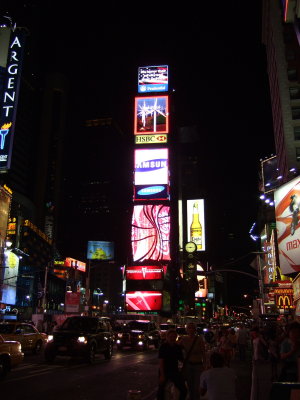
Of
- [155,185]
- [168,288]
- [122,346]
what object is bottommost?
[122,346]

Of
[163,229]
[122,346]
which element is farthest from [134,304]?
[122,346]

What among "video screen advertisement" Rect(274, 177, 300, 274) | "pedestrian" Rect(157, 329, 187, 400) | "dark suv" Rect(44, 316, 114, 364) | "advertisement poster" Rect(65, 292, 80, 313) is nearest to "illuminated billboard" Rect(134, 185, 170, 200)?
"advertisement poster" Rect(65, 292, 80, 313)

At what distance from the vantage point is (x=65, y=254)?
7175 inches

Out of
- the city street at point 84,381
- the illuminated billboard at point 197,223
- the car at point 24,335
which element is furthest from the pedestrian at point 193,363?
the illuminated billboard at point 197,223

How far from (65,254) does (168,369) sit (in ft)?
588

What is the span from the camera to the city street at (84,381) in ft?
35.8

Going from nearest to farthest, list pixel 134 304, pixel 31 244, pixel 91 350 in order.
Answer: pixel 91 350
pixel 134 304
pixel 31 244

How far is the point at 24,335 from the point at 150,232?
54.4m

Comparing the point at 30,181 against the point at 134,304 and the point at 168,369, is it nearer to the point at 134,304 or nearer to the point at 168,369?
the point at 134,304

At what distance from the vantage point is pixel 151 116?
262 ft

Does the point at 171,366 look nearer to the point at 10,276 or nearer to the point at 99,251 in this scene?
the point at 10,276

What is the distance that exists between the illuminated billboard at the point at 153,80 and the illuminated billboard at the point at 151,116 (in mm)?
5252

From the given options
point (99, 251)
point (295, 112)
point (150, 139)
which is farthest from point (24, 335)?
point (99, 251)

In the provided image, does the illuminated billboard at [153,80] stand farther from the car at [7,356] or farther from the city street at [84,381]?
the car at [7,356]
